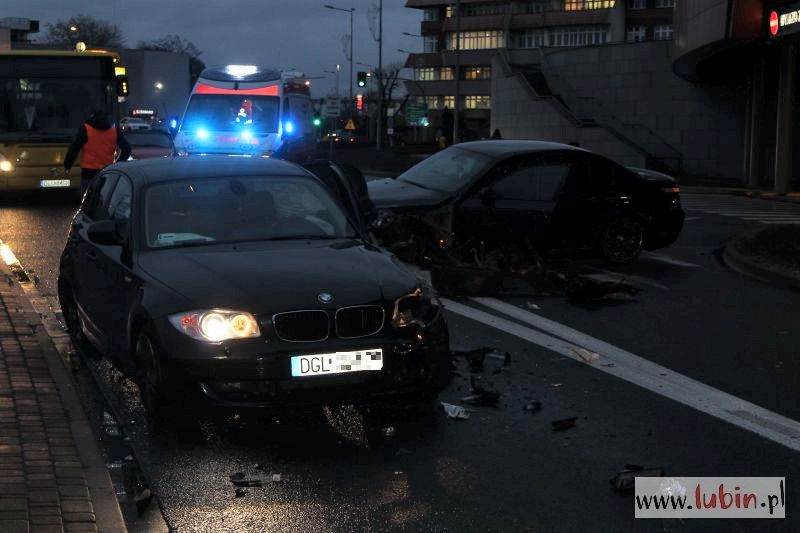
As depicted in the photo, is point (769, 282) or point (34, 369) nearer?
point (34, 369)

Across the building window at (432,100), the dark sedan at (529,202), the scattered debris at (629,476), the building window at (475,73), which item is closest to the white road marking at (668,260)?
the dark sedan at (529,202)

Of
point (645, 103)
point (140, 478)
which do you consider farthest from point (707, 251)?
point (645, 103)

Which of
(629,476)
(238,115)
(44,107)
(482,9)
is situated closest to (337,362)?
(629,476)

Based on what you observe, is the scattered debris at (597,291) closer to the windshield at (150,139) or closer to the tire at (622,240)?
the tire at (622,240)

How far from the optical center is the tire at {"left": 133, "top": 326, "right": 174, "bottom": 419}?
636 cm

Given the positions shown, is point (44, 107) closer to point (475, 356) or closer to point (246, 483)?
point (475, 356)

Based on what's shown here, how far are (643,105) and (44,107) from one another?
84.9ft

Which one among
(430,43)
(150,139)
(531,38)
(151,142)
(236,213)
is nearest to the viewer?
(236,213)

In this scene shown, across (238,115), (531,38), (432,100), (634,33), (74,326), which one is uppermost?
(531,38)

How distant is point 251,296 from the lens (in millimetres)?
6355

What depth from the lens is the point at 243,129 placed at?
1123 inches

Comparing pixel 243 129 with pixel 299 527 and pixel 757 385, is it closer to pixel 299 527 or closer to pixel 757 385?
pixel 757 385

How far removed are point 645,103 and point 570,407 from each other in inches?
1453

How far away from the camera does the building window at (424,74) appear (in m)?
125
